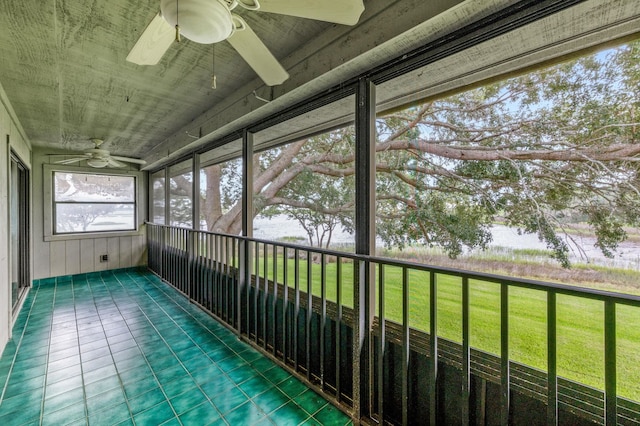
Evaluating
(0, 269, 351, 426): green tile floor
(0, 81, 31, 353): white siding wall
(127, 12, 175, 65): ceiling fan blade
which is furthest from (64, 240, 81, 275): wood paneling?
(127, 12, 175, 65): ceiling fan blade

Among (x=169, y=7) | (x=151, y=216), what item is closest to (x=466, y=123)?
(x=169, y=7)

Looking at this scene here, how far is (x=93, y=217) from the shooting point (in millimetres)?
5488

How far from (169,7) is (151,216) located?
19.8ft

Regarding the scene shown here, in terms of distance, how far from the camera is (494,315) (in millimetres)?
1991

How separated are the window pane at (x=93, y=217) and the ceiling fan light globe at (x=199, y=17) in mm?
5983

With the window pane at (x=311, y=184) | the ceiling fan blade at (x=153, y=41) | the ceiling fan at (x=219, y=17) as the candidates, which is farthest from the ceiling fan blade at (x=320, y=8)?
the window pane at (x=311, y=184)

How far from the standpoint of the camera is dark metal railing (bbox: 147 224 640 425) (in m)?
1.09

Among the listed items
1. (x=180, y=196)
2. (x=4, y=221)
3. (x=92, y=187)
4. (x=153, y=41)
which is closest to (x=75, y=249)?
(x=92, y=187)

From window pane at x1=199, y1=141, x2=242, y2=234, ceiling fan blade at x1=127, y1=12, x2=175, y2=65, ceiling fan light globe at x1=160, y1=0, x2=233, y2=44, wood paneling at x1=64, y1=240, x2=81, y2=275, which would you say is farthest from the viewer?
window pane at x1=199, y1=141, x2=242, y2=234

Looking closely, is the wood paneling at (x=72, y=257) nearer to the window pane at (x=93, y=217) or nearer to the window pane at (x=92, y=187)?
the window pane at (x=93, y=217)

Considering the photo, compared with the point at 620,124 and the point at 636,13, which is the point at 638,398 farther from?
the point at 636,13

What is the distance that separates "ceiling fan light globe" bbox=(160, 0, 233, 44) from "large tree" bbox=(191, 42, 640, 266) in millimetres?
1759

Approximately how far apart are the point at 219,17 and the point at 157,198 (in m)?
6.05

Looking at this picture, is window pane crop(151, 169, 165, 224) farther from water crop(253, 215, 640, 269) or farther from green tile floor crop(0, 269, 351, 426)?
water crop(253, 215, 640, 269)
